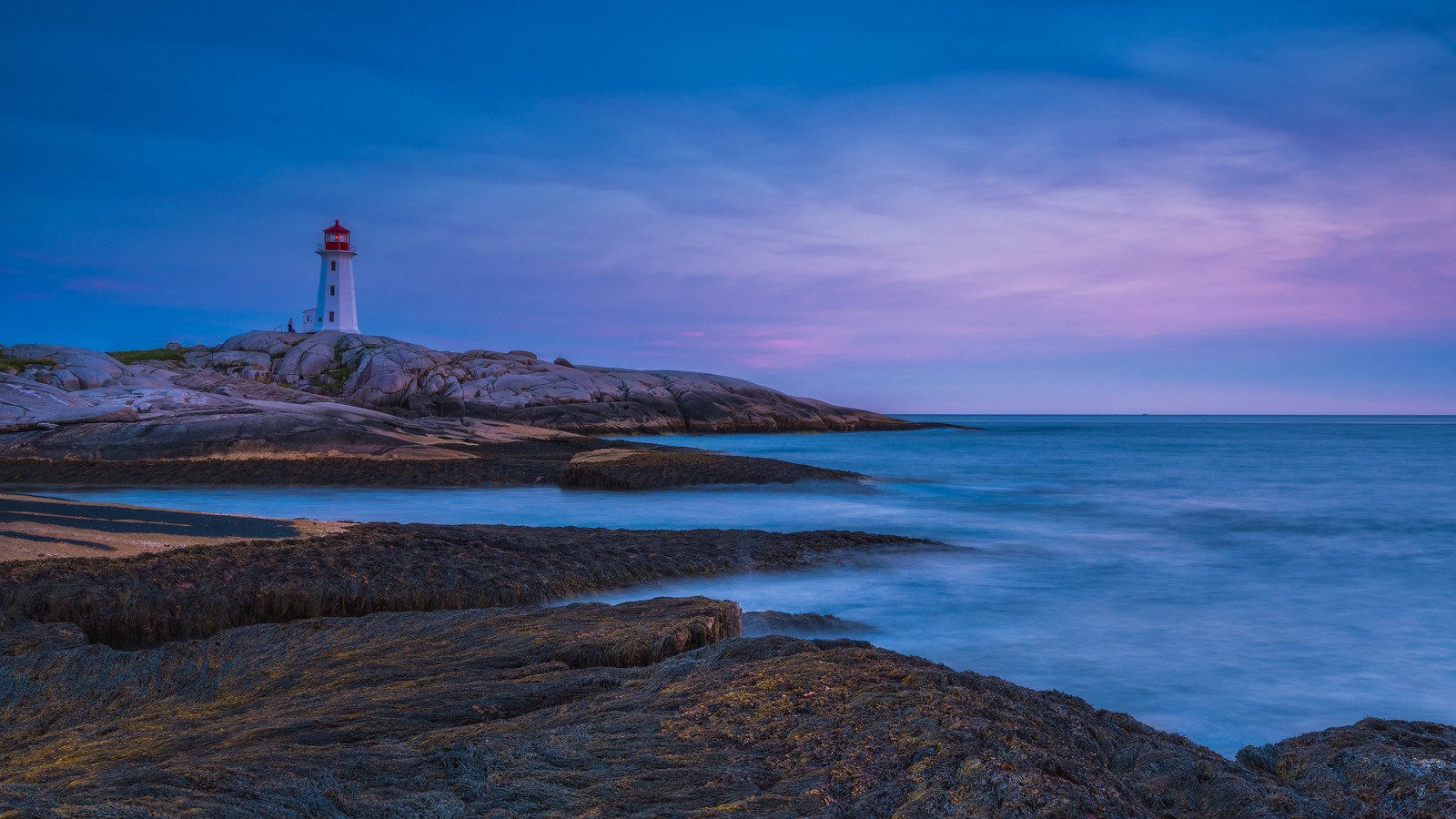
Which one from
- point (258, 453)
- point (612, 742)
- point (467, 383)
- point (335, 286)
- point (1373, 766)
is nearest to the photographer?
point (612, 742)

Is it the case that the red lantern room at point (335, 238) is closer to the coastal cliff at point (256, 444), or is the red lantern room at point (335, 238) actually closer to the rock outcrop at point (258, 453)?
the coastal cliff at point (256, 444)

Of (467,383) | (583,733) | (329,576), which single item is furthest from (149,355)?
(583,733)

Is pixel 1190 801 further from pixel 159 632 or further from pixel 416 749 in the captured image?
pixel 159 632

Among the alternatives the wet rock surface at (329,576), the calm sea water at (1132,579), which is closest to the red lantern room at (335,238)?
the calm sea water at (1132,579)

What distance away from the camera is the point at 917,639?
7.67m

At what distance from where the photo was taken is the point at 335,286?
5219cm

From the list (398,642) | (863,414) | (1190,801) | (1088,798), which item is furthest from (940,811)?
(863,414)

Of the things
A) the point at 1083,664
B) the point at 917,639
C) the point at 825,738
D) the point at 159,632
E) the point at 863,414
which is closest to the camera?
the point at 825,738

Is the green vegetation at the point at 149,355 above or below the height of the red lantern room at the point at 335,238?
below

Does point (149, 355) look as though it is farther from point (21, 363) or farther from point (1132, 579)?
point (1132, 579)

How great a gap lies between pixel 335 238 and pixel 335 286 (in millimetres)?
2728

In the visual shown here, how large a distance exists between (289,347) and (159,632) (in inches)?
1769

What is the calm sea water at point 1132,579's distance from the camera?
267 inches

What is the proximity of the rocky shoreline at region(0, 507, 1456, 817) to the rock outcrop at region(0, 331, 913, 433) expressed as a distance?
110ft
